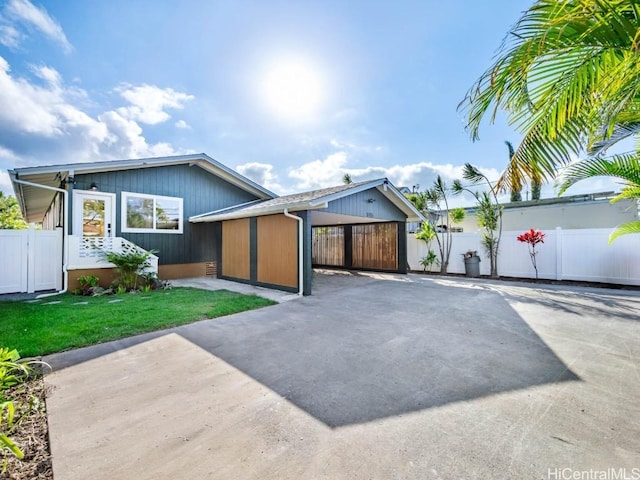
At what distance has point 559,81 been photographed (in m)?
2.22

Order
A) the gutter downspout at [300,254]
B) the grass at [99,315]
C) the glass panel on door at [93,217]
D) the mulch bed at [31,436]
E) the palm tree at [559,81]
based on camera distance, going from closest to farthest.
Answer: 1. the palm tree at [559,81]
2. the mulch bed at [31,436]
3. the grass at [99,315]
4. the gutter downspout at [300,254]
5. the glass panel on door at [93,217]

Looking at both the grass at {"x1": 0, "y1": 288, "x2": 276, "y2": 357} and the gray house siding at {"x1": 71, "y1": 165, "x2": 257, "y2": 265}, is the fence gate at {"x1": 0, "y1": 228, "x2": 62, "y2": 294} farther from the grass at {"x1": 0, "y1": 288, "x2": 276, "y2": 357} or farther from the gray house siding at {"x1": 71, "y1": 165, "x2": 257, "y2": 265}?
the gray house siding at {"x1": 71, "y1": 165, "x2": 257, "y2": 265}

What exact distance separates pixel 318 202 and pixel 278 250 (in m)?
2.09

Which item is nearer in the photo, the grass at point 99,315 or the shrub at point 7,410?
the shrub at point 7,410

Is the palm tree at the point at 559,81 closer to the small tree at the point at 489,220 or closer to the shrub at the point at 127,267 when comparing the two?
the small tree at the point at 489,220

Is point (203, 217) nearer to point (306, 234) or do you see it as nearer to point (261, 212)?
point (261, 212)

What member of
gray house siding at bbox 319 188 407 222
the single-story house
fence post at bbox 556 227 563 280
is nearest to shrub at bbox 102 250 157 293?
the single-story house

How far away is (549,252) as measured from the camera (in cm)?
968

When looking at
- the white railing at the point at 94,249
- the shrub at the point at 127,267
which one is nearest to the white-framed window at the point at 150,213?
the white railing at the point at 94,249

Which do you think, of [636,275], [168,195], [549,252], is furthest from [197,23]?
[636,275]

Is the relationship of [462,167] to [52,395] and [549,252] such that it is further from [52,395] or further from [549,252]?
[52,395]

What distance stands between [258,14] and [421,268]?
10.9 metres

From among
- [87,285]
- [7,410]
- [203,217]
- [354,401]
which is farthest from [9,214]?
[354,401]

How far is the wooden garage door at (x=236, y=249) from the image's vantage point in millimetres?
10008
